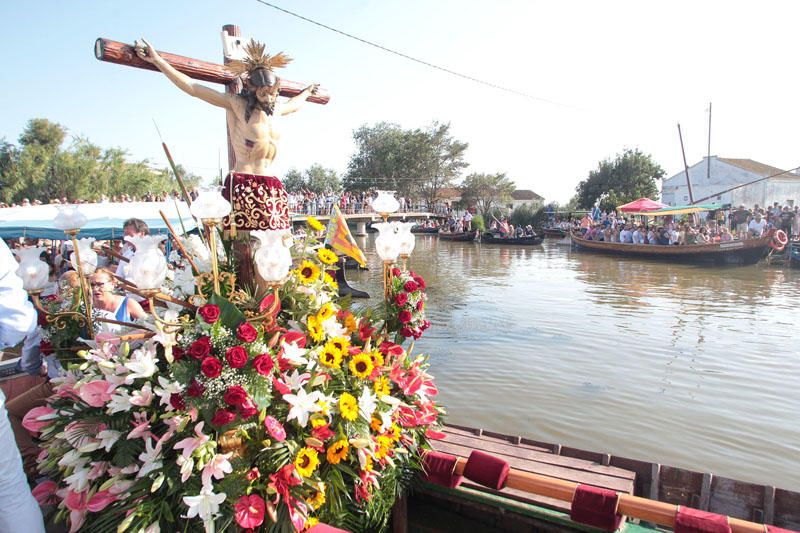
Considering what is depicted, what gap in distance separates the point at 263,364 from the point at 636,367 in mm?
7779

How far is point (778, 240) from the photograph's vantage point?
67.7ft

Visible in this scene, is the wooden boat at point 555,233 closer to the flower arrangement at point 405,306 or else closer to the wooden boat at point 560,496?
the wooden boat at point 560,496

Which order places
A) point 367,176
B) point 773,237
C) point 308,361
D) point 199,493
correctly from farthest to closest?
point 367,176 < point 773,237 < point 308,361 < point 199,493

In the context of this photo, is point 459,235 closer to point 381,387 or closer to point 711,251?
point 711,251

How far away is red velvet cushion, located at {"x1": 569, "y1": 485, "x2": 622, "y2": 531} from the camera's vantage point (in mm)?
2609

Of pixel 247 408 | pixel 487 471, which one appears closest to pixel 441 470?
pixel 487 471

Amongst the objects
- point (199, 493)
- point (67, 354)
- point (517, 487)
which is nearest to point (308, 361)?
point (199, 493)

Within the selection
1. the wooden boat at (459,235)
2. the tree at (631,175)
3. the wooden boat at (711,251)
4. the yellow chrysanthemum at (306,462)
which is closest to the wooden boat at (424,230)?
the wooden boat at (459,235)

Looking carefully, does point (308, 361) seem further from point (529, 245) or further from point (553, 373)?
point (529, 245)

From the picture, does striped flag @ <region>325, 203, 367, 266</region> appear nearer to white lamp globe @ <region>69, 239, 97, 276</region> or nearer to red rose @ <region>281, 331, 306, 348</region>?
white lamp globe @ <region>69, 239, 97, 276</region>

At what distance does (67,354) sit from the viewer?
306cm

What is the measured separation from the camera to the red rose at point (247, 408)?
2.14m

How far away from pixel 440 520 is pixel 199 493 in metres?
1.64

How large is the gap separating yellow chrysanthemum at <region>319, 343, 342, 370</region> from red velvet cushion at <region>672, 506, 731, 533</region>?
186 cm
